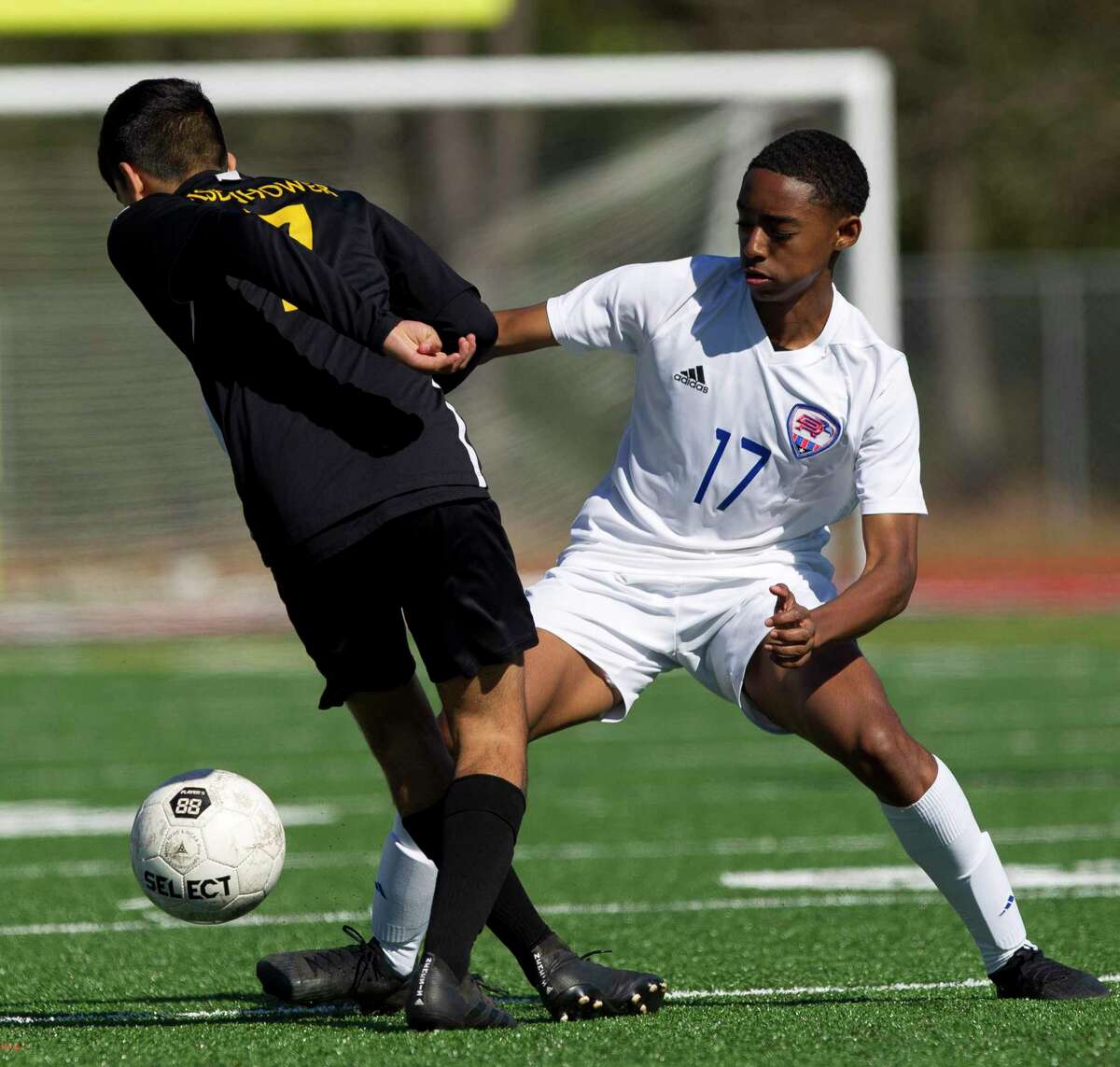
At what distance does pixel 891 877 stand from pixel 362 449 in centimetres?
311

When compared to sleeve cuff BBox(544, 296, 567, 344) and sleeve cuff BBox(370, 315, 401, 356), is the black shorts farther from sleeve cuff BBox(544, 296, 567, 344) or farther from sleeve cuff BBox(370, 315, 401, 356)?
sleeve cuff BBox(544, 296, 567, 344)

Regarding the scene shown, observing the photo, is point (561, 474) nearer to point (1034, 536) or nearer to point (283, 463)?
point (1034, 536)

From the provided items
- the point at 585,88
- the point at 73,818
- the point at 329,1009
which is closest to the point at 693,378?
the point at 329,1009

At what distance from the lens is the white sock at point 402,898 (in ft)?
14.4

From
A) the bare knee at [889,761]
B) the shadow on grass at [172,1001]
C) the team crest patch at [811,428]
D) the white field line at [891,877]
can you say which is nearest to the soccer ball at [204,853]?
the shadow on grass at [172,1001]

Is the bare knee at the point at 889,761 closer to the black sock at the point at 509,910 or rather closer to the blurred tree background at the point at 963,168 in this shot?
the black sock at the point at 509,910

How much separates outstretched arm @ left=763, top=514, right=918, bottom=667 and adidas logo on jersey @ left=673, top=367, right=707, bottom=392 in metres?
0.47

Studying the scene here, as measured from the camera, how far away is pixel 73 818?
807 centimetres

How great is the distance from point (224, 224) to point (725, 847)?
13.0ft

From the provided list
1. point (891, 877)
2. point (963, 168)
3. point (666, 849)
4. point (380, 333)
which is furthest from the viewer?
point (963, 168)

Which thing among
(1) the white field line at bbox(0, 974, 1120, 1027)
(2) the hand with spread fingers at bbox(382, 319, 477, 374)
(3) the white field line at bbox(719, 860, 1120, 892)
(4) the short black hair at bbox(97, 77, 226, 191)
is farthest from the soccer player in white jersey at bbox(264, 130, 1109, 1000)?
(3) the white field line at bbox(719, 860, 1120, 892)

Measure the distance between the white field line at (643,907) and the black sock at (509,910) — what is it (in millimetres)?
1609

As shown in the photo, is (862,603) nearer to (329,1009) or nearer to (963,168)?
(329,1009)

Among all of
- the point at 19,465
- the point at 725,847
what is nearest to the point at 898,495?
the point at 725,847
